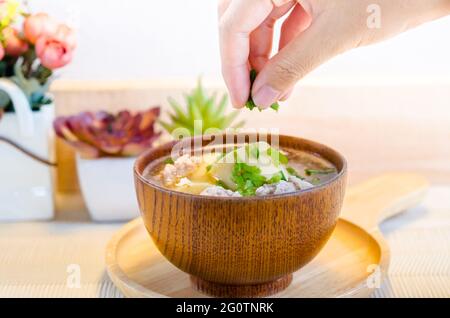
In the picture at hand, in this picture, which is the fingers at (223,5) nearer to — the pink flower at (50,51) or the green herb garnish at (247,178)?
the green herb garnish at (247,178)

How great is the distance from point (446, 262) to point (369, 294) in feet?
0.64

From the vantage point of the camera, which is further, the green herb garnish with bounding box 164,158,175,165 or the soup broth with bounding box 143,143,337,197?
the green herb garnish with bounding box 164,158,175,165

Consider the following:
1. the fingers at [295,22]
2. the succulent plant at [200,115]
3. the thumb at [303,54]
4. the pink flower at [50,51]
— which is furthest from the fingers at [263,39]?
the pink flower at [50,51]

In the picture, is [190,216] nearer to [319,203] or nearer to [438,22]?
[319,203]

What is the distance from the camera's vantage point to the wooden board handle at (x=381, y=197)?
1.13m

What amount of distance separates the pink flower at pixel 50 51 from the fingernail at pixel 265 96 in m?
0.43

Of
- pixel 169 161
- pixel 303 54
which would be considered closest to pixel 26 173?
pixel 169 161

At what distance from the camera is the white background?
4.74 feet

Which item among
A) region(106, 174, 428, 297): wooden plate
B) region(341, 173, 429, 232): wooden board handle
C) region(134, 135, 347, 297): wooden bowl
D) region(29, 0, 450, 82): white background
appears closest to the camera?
region(134, 135, 347, 297): wooden bowl

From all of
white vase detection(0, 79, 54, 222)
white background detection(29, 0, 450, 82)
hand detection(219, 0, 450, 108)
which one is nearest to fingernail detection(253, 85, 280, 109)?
hand detection(219, 0, 450, 108)

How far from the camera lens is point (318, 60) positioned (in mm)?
865

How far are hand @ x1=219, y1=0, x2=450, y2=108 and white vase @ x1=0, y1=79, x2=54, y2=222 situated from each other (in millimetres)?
427

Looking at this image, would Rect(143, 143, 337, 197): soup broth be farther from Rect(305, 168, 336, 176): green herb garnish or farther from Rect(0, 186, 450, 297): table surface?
Rect(0, 186, 450, 297): table surface
